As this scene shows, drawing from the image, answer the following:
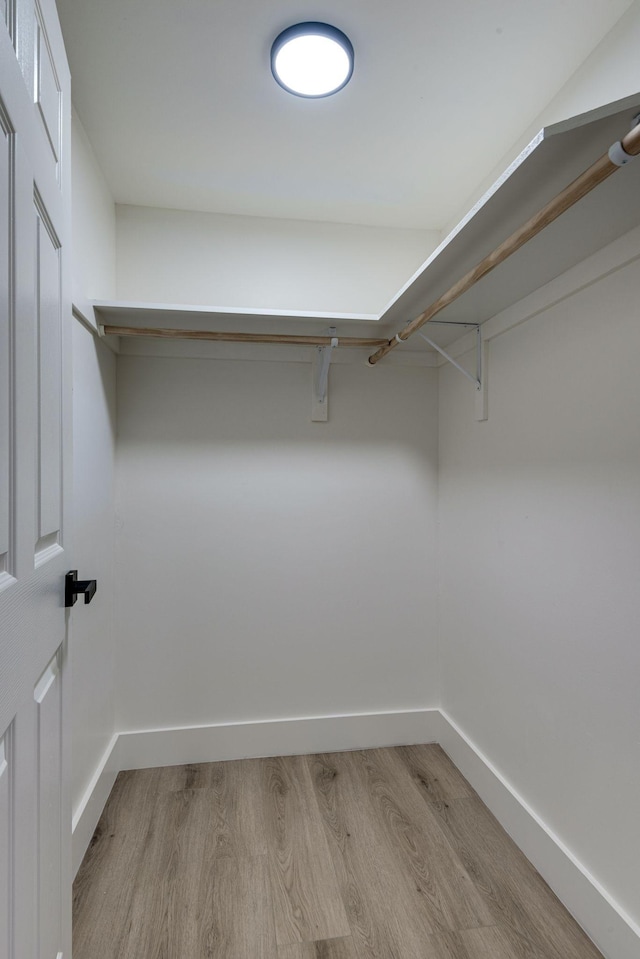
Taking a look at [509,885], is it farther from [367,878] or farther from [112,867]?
[112,867]

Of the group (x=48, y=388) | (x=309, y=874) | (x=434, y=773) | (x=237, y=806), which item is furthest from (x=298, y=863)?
(x=48, y=388)

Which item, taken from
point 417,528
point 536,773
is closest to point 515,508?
point 417,528

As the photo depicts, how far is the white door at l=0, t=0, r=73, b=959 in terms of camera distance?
2.40 ft

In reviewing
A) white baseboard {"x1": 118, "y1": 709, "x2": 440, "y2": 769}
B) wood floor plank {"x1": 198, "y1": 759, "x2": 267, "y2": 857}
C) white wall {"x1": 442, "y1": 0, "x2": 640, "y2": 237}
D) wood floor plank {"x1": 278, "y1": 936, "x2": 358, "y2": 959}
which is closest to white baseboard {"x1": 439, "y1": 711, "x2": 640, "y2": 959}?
white baseboard {"x1": 118, "y1": 709, "x2": 440, "y2": 769}

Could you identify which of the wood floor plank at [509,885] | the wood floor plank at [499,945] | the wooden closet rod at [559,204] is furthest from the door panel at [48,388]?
the wood floor plank at [509,885]

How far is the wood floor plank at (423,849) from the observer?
1428 millimetres

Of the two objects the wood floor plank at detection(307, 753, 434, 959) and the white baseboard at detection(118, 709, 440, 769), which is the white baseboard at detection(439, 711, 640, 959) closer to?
the white baseboard at detection(118, 709, 440, 769)

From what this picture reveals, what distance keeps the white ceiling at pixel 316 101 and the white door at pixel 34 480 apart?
1.47 ft

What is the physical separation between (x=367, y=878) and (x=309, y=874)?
0.18 m

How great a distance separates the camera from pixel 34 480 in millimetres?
873

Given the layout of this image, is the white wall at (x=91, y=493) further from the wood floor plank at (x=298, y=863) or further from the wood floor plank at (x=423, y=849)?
the wood floor plank at (x=423, y=849)

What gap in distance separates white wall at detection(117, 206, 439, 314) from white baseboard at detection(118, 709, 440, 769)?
1867 millimetres

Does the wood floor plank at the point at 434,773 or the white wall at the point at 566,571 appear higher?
the white wall at the point at 566,571

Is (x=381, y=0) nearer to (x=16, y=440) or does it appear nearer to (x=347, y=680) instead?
(x=16, y=440)
